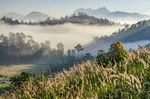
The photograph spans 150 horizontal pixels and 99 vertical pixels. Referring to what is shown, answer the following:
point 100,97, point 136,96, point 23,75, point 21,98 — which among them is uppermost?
point 136,96

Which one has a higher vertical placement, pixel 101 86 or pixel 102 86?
pixel 101 86

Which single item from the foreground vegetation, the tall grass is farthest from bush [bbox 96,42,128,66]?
the tall grass

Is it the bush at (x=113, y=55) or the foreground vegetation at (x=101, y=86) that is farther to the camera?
the bush at (x=113, y=55)

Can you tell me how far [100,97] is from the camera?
5172 millimetres

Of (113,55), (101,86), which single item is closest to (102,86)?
(101,86)

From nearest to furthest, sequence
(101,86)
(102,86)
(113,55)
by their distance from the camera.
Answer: (101,86) → (102,86) → (113,55)

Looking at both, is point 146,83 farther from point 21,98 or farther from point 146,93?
point 21,98

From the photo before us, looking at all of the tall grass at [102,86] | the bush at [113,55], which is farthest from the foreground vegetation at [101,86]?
the bush at [113,55]

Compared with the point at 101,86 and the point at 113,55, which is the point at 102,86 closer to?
the point at 101,86

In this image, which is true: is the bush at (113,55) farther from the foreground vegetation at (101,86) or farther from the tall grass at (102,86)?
the tall grass at (102,86)

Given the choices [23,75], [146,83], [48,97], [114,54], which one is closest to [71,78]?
[48,97]

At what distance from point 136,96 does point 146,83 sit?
1.01 metres

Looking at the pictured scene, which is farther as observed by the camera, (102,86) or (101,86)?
(102,86)

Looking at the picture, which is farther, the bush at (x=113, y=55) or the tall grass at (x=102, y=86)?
the bush at (x=113, y=55)
